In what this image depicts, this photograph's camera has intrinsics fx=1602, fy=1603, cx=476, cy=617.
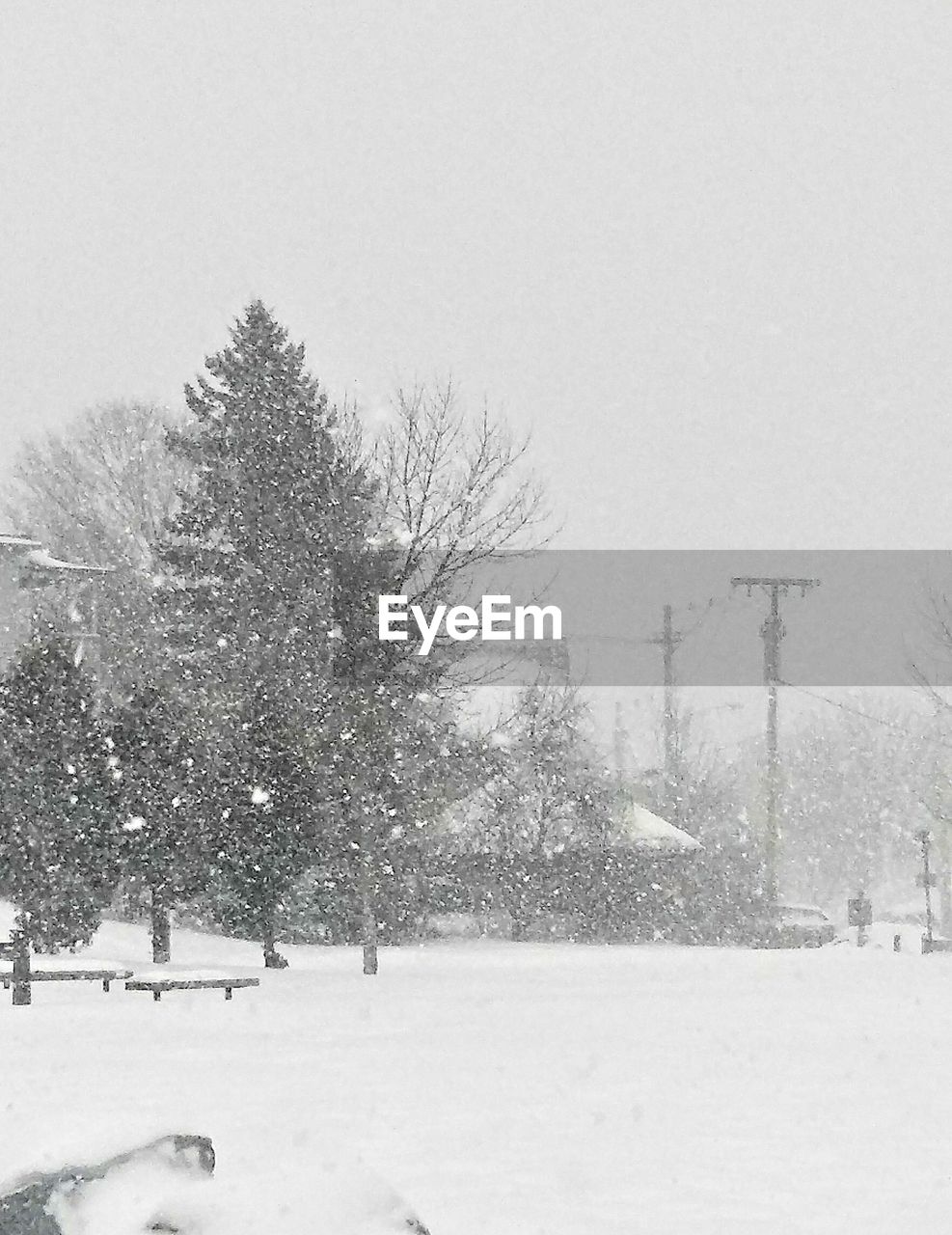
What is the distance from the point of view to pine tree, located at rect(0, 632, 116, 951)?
915 inches

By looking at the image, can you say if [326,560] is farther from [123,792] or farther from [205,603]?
[123,792]

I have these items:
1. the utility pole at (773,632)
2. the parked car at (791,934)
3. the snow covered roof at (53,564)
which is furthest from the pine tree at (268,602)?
the utility pole at (773,632)

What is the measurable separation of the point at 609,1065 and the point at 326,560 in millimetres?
15450

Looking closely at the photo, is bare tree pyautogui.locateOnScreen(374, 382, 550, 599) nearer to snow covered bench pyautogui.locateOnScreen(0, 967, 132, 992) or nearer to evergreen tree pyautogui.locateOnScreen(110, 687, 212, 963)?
evergreen tree pyautogui.locateOnScreen(110, 687, 212, 963)

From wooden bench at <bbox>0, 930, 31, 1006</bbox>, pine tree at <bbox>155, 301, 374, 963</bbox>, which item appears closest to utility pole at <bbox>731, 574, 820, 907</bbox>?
pine tree at <bbox>155, 301, 374, 963</bbox>

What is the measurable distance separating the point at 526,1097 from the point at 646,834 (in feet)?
120

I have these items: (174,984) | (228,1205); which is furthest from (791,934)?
(228,1205)

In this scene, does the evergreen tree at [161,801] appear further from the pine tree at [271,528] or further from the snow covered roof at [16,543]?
the snow covered roof at [16,543]

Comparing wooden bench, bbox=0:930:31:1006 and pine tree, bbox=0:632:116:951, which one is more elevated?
pine tree, bbox=0:632:116:951

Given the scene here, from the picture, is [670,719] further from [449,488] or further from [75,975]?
[75,975]

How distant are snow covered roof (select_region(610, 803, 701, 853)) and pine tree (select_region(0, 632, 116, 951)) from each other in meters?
21.7

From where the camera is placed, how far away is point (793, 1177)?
9219mm

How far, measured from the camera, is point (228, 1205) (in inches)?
231

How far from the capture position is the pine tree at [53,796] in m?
23.2
